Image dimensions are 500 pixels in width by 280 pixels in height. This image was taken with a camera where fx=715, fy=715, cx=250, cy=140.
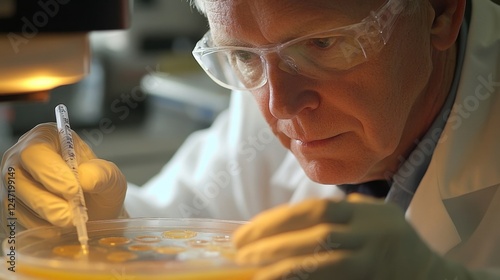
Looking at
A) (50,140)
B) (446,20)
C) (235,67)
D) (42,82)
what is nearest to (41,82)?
(42,82)

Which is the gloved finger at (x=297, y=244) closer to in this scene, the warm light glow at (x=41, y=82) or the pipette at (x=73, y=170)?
the pipette at (x=73, y=170)

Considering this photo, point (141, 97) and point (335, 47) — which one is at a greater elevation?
point (335, 47)

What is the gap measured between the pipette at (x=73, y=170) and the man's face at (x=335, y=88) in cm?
31

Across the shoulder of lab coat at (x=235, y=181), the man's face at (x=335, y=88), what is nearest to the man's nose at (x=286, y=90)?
the man's face at (x=335, y=88)

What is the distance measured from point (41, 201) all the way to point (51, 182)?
1.3 inches

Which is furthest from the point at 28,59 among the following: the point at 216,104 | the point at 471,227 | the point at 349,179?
the point at 216,104

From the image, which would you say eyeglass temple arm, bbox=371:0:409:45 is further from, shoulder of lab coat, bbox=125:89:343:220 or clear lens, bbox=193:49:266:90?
shoulder of lab coat, bbox=125:89:343:220

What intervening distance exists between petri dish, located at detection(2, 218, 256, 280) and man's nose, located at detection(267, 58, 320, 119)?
241 millimetres

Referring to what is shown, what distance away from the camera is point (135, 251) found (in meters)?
0.94

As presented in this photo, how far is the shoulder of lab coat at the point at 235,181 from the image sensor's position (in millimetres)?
1797

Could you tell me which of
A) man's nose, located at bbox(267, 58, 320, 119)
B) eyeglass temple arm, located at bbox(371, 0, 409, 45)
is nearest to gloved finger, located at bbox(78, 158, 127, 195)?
man's nose, located at bbox(267, 58, 320, 119)

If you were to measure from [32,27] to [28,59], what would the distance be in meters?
0.05

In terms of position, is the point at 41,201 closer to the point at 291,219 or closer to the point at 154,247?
the point at 154,247

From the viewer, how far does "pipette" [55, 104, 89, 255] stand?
997 millimetres
